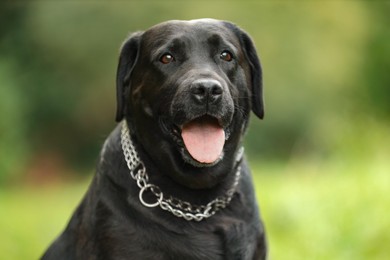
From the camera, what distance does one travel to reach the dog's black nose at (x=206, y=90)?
435cm

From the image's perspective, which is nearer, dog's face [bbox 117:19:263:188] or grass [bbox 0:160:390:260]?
dog's face [bbox 117:19:263:188]

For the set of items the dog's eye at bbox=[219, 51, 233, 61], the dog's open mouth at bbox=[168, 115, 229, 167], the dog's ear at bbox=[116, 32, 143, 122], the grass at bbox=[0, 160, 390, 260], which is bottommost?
the grass at bbox=[0, 160, 390, 260]

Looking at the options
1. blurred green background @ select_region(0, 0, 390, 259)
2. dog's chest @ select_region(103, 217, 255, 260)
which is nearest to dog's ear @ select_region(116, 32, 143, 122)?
dog's chest @ select_region(103, 217, 255, 260)

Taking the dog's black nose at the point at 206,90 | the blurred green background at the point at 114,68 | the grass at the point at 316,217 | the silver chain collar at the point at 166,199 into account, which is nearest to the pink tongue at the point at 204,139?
the dog's black nose at the point at 206,90

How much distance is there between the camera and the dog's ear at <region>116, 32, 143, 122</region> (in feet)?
15.8

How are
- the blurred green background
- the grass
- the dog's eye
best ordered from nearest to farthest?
the dog's eye, the grass, the blurred green background

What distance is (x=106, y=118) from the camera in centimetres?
2019

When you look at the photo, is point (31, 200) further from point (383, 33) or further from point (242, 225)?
point (383, 33)

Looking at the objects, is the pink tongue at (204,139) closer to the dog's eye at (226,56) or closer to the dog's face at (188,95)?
the dog's face at (188,95)

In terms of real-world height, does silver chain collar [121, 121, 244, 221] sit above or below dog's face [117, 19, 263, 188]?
below

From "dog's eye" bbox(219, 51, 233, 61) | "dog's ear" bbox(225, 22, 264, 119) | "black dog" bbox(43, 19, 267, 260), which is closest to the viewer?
"black dog" bbox(43, 19, 267, 260)

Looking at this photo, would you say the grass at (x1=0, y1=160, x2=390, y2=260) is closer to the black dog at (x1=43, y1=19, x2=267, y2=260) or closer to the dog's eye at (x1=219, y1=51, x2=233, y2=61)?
the black dog at (x1=43, y1=19, x2=267, y2=260)

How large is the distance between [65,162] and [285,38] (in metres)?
5.92

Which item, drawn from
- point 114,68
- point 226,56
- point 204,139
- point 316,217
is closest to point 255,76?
point 226,56
